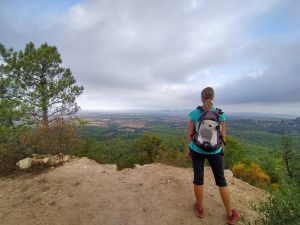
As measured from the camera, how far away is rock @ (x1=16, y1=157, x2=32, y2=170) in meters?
7.16

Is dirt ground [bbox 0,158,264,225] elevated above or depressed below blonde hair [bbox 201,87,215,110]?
below

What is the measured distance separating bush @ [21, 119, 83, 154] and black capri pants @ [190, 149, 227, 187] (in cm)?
638

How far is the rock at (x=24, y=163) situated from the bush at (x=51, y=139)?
34.2 inches

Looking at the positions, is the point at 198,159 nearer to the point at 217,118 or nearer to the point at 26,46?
the point at 217,118

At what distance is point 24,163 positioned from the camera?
285 inches

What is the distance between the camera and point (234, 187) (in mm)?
6164

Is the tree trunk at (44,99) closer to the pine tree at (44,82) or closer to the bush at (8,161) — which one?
the pine tree at (44,82)

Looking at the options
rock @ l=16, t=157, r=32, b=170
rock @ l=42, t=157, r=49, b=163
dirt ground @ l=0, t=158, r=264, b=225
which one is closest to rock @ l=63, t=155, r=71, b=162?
rock @ l=42, t=157, r=49, b=163

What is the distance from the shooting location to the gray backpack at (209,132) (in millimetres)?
3631

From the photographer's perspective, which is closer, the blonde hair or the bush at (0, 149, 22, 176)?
the blonde hair

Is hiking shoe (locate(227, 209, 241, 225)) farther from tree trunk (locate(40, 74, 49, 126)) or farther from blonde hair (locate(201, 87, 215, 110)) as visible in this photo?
tree trunk (locate(40, 74, 49, 126))

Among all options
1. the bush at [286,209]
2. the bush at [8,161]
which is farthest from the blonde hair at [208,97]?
the bush at [8,161]

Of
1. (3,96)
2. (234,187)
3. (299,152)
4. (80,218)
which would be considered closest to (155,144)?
(299,152)

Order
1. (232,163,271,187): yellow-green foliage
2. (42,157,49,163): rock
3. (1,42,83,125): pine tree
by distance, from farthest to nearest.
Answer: (1,42,83,125): pine tree, (232,163,271,187): yellow-green foliage, (42,157,49,163): rock
